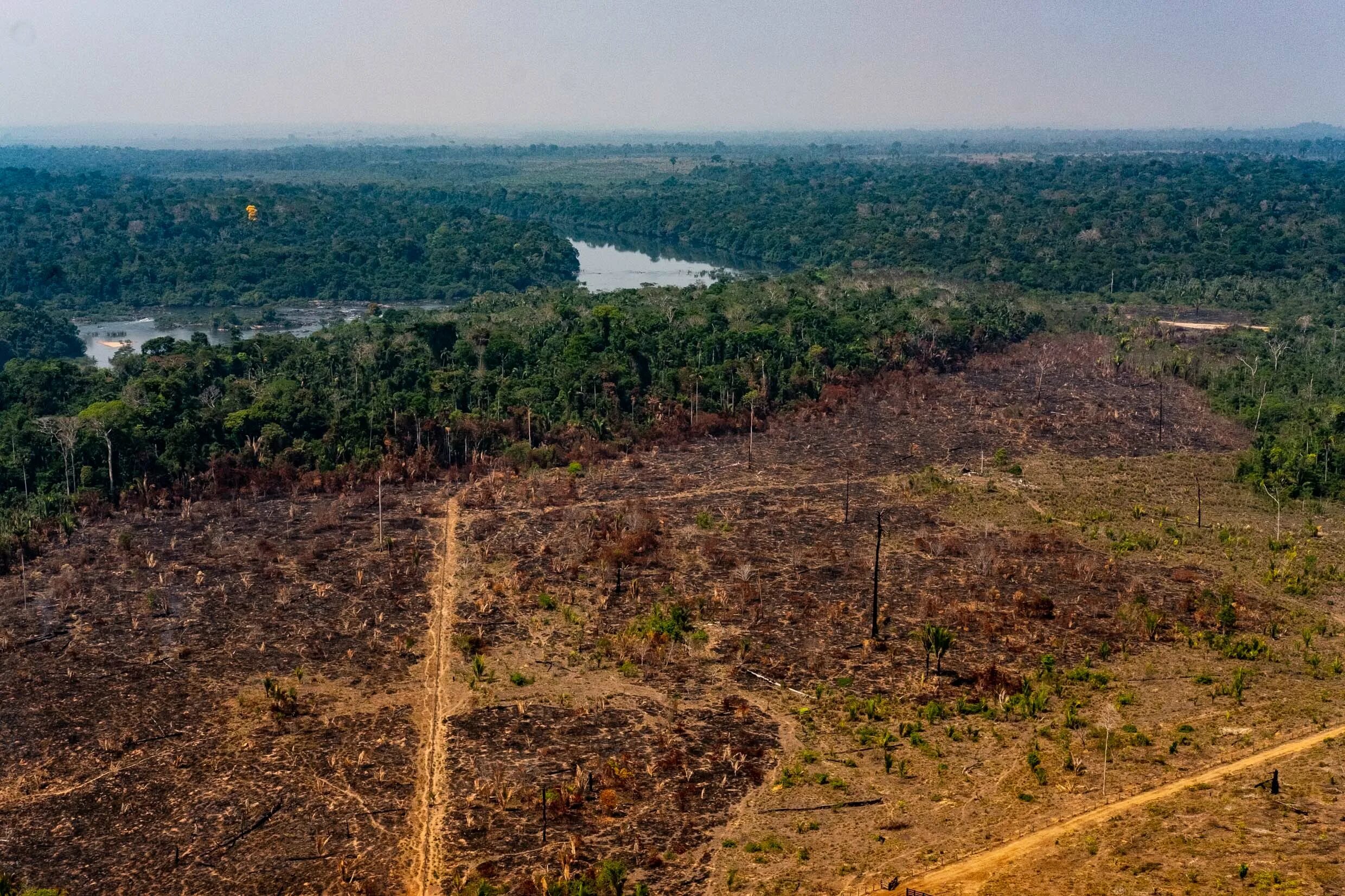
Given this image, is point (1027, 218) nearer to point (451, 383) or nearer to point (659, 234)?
point (659, 234)

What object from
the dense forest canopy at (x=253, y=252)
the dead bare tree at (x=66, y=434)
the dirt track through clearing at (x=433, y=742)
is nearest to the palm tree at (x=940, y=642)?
the dirt track through clearing at (x=433, y=742)

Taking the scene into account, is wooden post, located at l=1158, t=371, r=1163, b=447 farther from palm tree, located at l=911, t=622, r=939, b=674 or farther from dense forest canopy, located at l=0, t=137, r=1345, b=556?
palm tree, located at l=911, t=622, r=939, b=674

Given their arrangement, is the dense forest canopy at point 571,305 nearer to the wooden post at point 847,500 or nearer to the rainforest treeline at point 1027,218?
the rainforest treeline at point 1027,218

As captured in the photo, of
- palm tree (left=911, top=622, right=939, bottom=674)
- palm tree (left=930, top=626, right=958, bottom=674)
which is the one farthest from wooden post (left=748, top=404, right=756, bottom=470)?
palm tree (left=930, top=626, right=958, bottom=674)

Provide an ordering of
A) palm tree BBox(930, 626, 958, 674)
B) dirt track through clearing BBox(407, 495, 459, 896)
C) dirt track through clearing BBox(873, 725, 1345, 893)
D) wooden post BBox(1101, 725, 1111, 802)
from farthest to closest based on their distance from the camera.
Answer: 1. palm tree BBox(930, 626, 958, 674)
2. wooden post BBox(1101, 725, 1111, 802)
3. dirt track through clearing BBox(407, 495, 459, 896)
4. dirt track through clearing BBox(873, 725, 1345, 893)

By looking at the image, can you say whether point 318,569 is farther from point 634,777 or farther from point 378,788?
point 634,777

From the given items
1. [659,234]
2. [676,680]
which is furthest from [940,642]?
[659,234]
